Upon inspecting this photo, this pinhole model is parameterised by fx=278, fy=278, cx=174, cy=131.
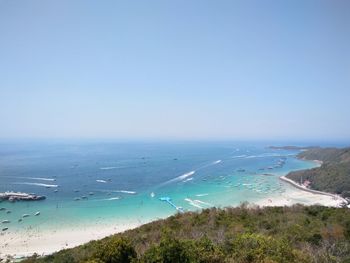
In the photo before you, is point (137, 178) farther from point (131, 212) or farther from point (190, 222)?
point (190, 222)

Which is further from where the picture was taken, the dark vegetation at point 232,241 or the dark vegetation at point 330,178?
the dark vegetation at point 330,178

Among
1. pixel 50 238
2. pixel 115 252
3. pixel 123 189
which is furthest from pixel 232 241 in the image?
pixel 123 189

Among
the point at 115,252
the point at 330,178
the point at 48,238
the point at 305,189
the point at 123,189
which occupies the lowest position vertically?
the point at 48,238

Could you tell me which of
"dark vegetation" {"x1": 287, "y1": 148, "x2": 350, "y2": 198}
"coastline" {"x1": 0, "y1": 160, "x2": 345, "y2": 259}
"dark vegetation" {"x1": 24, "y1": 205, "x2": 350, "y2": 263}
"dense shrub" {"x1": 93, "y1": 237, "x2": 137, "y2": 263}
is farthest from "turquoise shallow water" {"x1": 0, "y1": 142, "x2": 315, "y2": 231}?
"dense shrub" {"x1": 93, "y1": 237, "x2": 137, "y2": 263}

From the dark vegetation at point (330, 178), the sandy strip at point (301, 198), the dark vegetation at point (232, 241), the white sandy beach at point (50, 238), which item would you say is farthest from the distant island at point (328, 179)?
→ the white sandy beach at point (50, 238)

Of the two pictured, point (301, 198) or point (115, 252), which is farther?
point (301, 198)

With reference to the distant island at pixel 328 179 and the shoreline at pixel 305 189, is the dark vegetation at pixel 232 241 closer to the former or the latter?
the shoreline at pixel 305 189

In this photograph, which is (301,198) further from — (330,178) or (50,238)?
(50,238)

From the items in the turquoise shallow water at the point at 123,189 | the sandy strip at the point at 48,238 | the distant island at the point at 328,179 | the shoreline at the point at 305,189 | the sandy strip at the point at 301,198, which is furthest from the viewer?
the distant island at the point at 328,179

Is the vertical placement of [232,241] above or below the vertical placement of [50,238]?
above

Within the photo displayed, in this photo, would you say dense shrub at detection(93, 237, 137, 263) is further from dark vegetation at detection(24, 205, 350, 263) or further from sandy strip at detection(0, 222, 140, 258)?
sandy strip at detection(0, 222, 140, 258)
